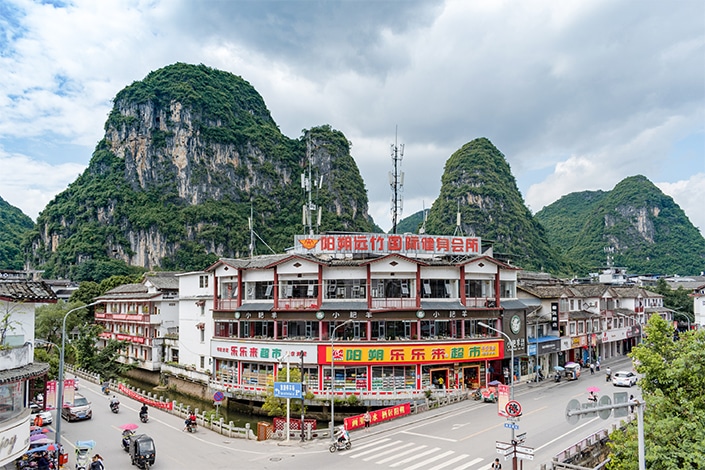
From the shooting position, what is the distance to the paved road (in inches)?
1034

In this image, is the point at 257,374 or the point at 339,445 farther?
the point at 257,374

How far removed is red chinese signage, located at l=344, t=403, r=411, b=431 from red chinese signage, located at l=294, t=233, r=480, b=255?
14.6 m

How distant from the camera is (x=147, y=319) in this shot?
6212cm

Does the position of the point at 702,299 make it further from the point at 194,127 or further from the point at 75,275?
the point at 194,127

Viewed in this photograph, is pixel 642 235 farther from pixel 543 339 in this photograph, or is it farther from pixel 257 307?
pixel 257 307

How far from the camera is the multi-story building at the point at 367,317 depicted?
135ft

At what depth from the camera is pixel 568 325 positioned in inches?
2251

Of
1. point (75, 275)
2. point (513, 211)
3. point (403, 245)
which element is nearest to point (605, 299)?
point (403, 245)

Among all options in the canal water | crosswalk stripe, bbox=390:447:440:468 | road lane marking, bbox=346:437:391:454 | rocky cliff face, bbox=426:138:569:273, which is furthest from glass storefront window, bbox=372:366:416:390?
rocky cliff face, bbox=426:138:569:273

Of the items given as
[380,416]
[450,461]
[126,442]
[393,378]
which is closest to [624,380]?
[393,378]

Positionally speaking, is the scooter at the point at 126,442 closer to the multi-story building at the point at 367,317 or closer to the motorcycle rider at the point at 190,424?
the motorcycle rider at the point at 190,424

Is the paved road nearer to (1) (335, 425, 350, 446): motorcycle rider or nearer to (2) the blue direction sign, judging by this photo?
(1) (335, 425, 350, 446): motorcycle rider

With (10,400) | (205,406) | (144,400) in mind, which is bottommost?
(205,406)

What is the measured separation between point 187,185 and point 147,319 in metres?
109
